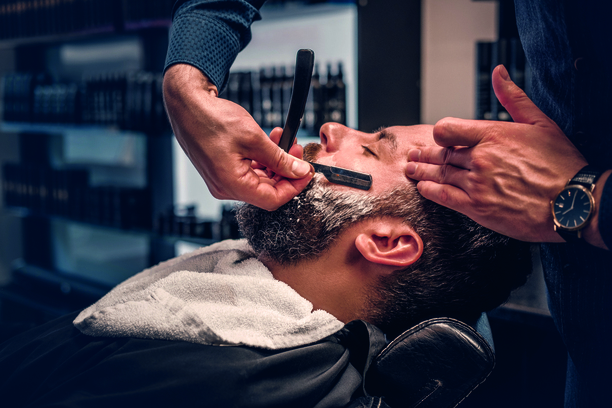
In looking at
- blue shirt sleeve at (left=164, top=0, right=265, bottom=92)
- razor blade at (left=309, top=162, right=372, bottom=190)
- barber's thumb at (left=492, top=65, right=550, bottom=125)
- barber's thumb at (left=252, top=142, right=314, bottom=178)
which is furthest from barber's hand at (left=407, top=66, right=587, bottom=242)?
blue shirt sleeve at (left=164, top=0, right=265, bottom=92)

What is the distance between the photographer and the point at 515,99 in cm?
92

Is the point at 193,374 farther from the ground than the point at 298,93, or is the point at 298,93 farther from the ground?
the point at 298,93

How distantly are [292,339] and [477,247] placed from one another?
1.65ft

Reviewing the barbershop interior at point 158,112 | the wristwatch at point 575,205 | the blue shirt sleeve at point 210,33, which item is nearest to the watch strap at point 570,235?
the wristwatch at point 575,205

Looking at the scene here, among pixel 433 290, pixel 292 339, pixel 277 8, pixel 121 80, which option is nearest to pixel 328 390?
pixel 292 339

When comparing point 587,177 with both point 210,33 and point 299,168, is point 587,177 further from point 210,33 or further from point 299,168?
point 210,33

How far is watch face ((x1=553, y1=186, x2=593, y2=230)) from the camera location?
2.48 feet

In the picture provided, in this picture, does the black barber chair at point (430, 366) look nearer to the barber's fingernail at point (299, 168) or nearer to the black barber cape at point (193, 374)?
the black barber cape at point (193, 374)

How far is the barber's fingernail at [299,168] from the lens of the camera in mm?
1071

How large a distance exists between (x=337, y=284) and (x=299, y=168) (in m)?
0.31

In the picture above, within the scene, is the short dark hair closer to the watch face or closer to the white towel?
the white towel

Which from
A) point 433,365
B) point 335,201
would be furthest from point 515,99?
point 433,365

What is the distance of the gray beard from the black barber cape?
227 millimetres

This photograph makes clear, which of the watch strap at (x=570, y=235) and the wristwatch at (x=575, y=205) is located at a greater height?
the wristwatch at (x=575, y=205)
